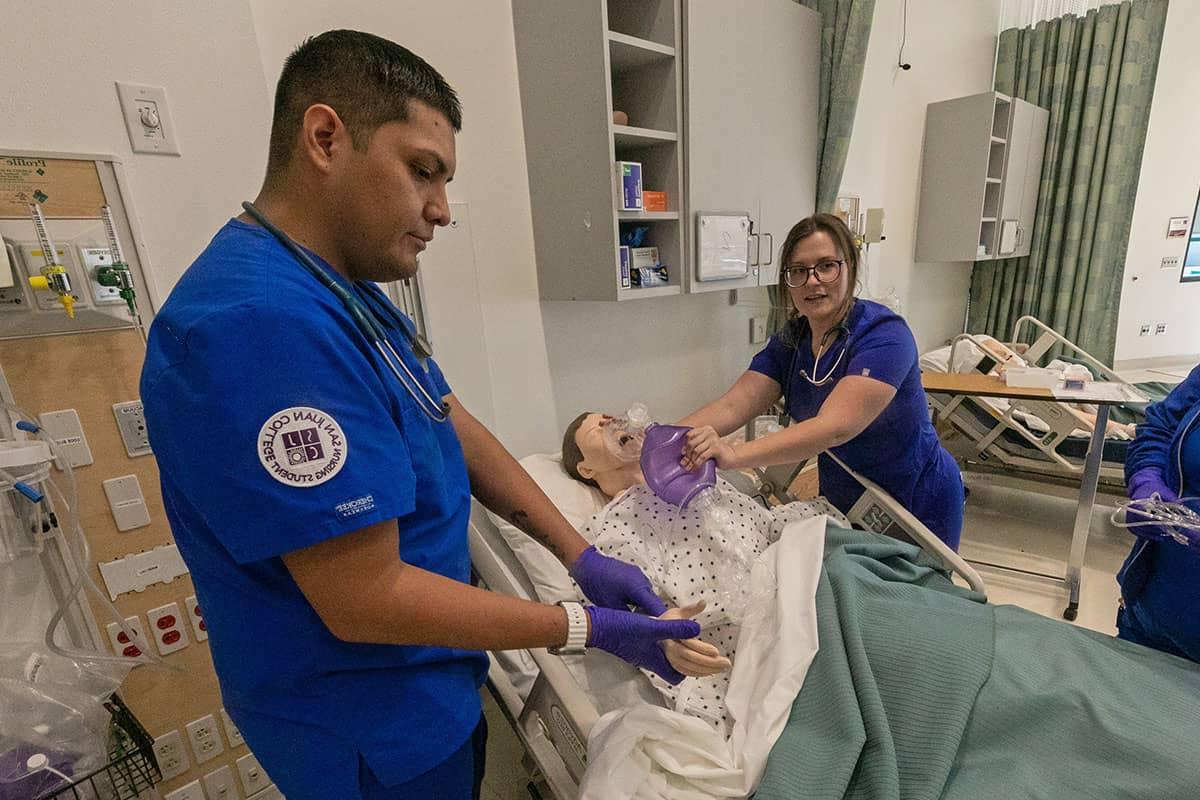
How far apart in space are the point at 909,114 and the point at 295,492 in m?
4.22

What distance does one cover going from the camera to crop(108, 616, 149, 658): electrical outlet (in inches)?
47.3

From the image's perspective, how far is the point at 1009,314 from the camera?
4.21m

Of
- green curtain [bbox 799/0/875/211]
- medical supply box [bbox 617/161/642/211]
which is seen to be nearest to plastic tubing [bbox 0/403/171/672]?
medical supply box [bbox 617/161/642/211]

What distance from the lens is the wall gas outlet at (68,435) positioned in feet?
3.56

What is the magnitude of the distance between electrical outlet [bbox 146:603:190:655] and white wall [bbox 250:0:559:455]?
35.7 inches

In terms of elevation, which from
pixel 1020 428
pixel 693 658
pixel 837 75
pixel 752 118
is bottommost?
pixel 1020 428

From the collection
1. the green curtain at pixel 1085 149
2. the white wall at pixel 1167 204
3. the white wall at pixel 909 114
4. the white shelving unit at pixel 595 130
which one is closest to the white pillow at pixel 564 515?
the white shelving unit at pixel 595 130

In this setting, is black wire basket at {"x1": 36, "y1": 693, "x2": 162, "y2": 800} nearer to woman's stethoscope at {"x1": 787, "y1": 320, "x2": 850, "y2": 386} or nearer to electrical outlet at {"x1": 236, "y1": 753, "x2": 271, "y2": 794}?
electrical outlet at {"x1": 236, "y1": 753, "x2": 271, "y2": 794}

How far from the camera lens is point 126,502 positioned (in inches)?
46.6

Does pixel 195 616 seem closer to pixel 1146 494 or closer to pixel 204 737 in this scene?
pixel 204 737

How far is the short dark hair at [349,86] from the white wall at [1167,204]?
5350mm

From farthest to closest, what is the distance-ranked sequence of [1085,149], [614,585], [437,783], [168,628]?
[1085,149], [168,628], [614,585], [437,783]

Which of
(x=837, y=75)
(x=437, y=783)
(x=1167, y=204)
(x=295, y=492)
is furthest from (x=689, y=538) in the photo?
(x=1167, y=204)

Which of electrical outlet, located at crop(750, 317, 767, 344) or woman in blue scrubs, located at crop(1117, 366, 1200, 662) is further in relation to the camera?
electrical outlet, located at crop(750, 317, 767, 344)
